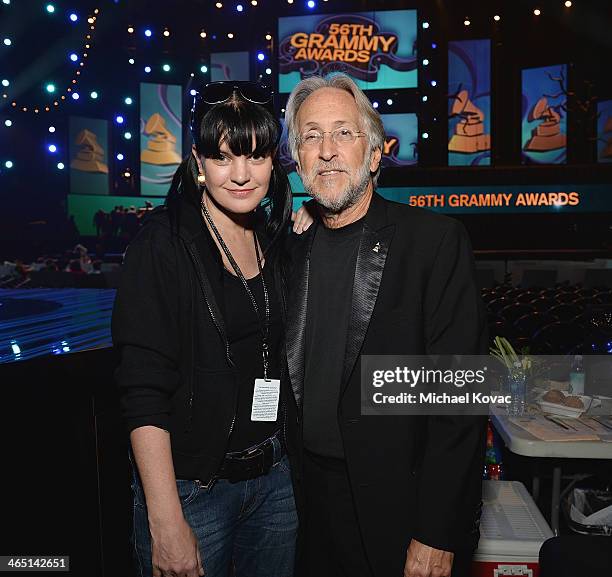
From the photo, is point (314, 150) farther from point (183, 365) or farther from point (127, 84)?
point (127, 84)

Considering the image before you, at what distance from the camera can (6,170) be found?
15000mm

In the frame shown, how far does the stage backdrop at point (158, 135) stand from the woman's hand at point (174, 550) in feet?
57.0

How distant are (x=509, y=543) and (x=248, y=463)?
4.51 ft

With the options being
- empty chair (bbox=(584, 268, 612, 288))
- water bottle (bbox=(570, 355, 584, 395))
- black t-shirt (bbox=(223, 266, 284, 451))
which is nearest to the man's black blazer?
black t-shirt (bbox=(223, 266, 284, 451))

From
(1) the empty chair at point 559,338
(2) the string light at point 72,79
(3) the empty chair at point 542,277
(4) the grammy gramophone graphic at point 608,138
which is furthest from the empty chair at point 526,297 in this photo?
(2) the string light at point 72,79

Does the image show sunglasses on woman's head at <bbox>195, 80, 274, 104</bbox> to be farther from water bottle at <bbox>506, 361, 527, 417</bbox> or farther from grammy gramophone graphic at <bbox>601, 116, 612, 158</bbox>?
grammy gramophone graphic at <bbox>601, 116, 612, 158</bbox>

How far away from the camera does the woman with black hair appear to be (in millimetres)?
1502

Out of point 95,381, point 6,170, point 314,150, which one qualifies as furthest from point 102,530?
point 6,170

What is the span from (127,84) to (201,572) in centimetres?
1852

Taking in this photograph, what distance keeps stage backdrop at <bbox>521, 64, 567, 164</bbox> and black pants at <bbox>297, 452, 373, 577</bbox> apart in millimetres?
17717

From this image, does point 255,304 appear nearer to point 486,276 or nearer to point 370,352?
point 370,352

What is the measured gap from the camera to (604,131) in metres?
16.2

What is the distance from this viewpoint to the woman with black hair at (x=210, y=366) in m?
1.50

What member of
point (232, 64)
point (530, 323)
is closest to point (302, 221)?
point (530, 323)
